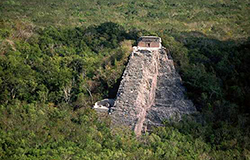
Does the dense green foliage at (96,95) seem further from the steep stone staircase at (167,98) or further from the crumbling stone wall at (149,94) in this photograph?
the crumbling stone wall at (149,94)

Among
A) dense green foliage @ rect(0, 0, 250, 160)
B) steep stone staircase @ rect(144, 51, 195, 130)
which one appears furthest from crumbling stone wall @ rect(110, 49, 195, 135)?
dense green foliage @ rect(0, 0, 250, 160)

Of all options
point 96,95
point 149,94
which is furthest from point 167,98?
point 96,95

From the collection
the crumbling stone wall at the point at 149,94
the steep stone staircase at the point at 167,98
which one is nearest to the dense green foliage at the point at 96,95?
the steep stone staircase at the point at 167,98

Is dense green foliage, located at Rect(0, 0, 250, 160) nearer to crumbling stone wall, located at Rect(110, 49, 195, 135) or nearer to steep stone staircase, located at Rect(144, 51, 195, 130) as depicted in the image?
steep stone staircase, located at Rect(144, 51, 195, 130)

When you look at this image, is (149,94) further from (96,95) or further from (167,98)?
(96,95)

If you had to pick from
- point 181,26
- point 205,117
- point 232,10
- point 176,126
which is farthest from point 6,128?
point 232,10
